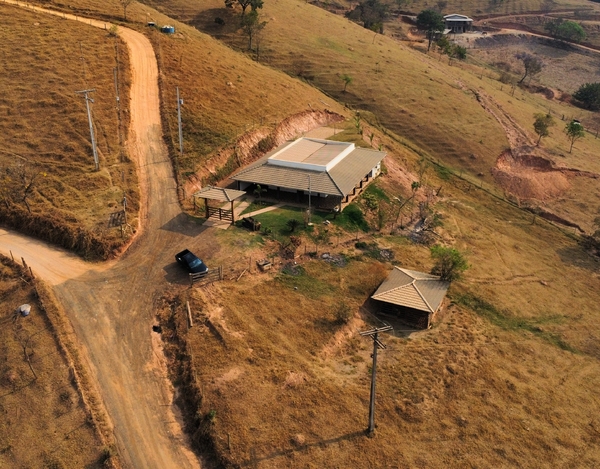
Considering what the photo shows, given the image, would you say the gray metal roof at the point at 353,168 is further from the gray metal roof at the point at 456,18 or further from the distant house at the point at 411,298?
the gray metal roof at the point at 456,18

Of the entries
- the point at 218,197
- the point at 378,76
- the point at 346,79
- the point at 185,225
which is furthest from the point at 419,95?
the point at 185,225

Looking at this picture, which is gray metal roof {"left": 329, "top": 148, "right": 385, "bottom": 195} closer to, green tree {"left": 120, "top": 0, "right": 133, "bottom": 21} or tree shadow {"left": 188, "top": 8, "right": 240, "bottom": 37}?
green tree {"left": 120, "top": 0, "right": 133, "bottom": 21}

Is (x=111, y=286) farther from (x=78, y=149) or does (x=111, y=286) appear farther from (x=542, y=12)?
(x=542, y=12)

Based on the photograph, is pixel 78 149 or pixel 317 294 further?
pixel 78 149

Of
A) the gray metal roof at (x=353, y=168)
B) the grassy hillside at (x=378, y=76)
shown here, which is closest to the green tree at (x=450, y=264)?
the gray metal roof at (x=353, y=168)

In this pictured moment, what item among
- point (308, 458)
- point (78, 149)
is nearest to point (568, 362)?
point (308, 458)

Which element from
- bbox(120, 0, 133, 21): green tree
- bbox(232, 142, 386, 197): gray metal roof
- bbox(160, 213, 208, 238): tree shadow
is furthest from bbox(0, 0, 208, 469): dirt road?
bbox(120, 0, 133, 21): green tree
